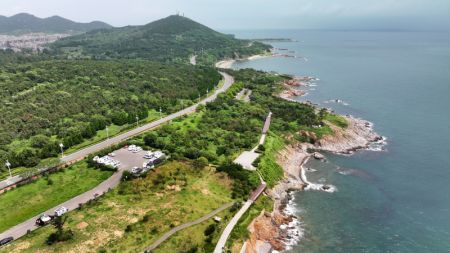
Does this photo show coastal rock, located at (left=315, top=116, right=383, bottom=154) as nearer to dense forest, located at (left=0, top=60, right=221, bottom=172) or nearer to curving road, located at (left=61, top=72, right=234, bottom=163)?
curving road, located at (left=61, top=72, right=234, bottom=163)

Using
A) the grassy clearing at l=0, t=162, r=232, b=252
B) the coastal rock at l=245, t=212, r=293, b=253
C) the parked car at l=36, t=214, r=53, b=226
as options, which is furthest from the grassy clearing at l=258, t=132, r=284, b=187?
the parked car at l=36, t=214, r=53, b=226

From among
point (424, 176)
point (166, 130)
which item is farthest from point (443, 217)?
point (166, 130)

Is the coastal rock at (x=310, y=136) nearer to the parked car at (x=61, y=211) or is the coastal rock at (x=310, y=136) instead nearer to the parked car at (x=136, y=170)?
the parked car at (x=136, y=170)

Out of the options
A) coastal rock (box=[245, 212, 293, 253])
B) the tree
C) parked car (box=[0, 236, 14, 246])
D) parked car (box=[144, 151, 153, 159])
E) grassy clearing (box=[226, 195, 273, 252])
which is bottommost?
coastal rock (box=[245, 212, 293, 253])

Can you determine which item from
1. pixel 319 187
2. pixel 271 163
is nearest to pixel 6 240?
pixel 271 163

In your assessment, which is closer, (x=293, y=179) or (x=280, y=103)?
(x=293, y=179)

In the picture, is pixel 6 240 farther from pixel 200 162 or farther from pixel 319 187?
pixel 319 187

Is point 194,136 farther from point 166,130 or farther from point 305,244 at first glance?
point 305,244
